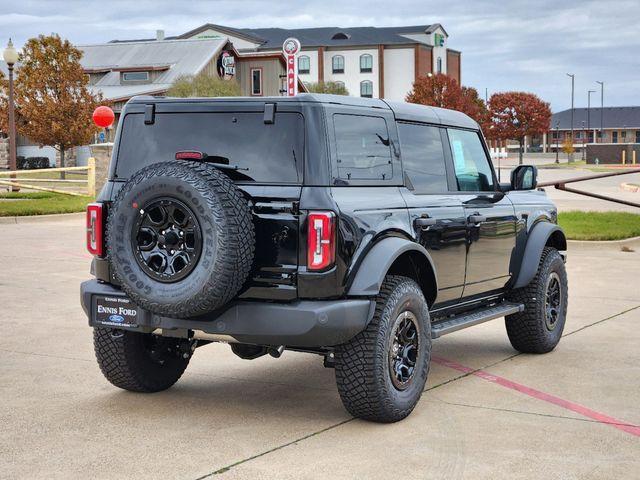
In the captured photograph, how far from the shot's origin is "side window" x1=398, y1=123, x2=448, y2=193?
7117 millimetres

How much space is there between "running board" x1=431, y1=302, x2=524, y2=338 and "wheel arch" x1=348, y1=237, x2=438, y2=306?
222 mm

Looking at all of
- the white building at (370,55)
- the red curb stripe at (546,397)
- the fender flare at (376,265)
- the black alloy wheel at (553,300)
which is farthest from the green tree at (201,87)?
the fender flare at (376,265)

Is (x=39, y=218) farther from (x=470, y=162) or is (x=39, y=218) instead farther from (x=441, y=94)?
(x=441, y=94)

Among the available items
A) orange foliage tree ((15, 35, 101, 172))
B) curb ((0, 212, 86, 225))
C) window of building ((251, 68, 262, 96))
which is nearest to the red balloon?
curb ((0, 212, 86, 225))

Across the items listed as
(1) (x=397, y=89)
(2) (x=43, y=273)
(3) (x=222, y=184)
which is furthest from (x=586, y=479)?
(1) (x=397, y=89)

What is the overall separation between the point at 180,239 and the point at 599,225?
1546 centimetres

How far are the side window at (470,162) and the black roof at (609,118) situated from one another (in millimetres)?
141801

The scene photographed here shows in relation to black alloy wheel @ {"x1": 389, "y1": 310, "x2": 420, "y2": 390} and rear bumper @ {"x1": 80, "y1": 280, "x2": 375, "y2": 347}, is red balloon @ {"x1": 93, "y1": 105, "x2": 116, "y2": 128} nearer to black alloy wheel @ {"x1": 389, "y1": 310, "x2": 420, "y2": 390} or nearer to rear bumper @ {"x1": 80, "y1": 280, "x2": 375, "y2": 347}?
black alloy wheel @ {"x1": 389, "y1": 310, "x2": 420, "y2": 390}

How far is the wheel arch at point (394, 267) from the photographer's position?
6105mm

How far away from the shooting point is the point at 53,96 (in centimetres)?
5356

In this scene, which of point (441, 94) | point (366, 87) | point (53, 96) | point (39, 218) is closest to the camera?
point (39, 218)

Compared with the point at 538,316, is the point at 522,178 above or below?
above

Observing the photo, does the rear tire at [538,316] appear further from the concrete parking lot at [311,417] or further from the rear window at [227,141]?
the rear window at [227,141]

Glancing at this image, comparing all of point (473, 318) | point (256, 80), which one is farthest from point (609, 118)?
point (473, 318)
